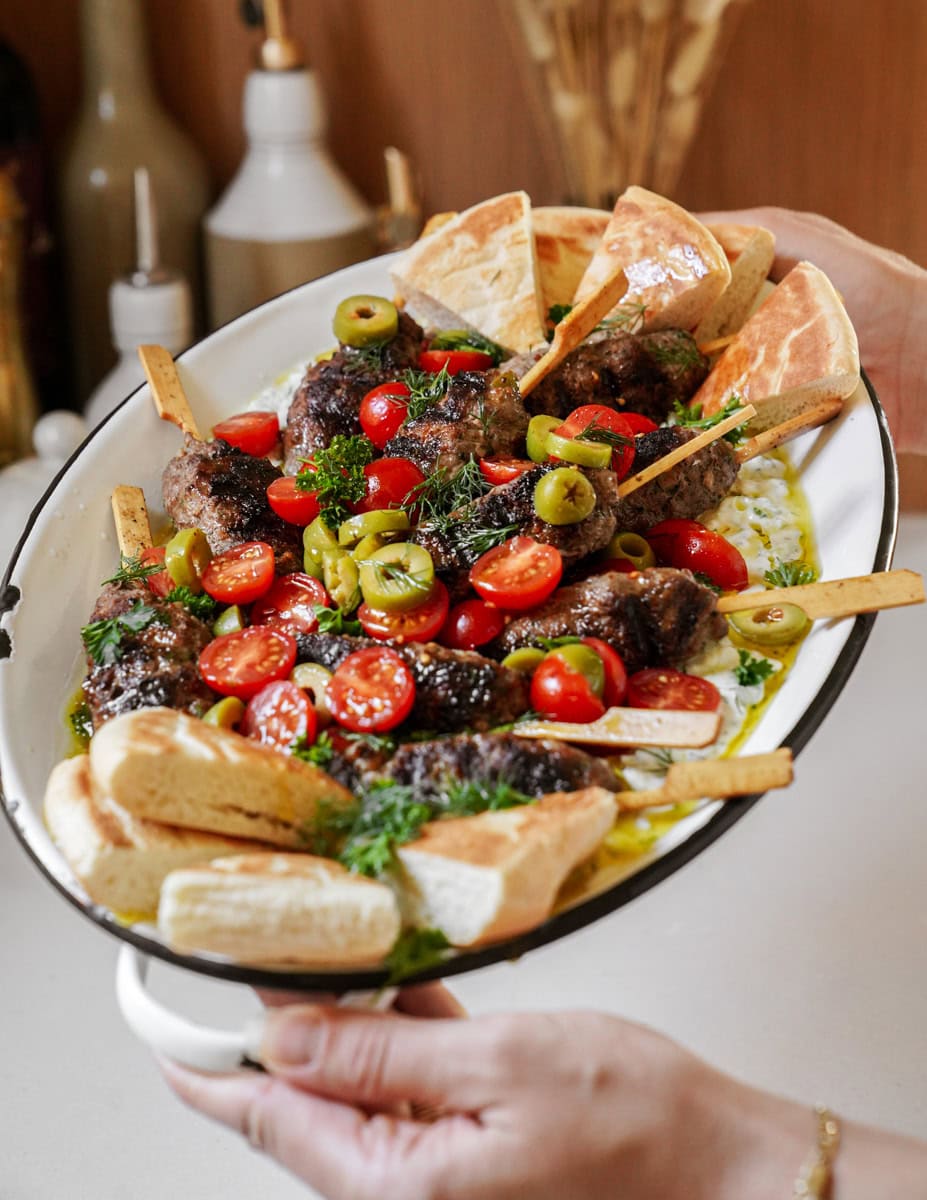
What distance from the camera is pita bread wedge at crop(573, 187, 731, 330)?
3.14 m

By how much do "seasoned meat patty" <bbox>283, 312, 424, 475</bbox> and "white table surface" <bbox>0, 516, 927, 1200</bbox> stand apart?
1.32 m

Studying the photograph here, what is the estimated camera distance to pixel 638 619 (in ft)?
7.68

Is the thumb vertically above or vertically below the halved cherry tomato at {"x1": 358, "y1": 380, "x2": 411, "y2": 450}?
below

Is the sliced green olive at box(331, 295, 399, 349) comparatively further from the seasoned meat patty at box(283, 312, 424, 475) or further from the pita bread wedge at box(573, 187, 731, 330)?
the pita bread wedge at box(573, 187, 731, 330)

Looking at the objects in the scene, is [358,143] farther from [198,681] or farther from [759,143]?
[198,681]

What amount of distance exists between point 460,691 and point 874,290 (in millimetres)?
2278

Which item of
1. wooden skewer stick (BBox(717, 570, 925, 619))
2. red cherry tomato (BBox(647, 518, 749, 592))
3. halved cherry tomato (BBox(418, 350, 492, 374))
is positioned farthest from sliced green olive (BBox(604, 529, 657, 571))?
halved cherry tomato (BBox(418, 350, 492, 374))

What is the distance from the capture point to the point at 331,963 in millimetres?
1774

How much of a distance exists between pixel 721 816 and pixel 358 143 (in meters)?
4.18

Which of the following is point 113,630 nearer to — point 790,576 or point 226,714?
point 226,714

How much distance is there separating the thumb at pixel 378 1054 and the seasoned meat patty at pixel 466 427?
1.26 metres

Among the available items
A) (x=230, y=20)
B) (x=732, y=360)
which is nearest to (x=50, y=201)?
(x=230, y=20)

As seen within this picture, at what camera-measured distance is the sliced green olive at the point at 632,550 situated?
2623 mm

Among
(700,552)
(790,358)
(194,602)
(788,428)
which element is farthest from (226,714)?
(790,358)
